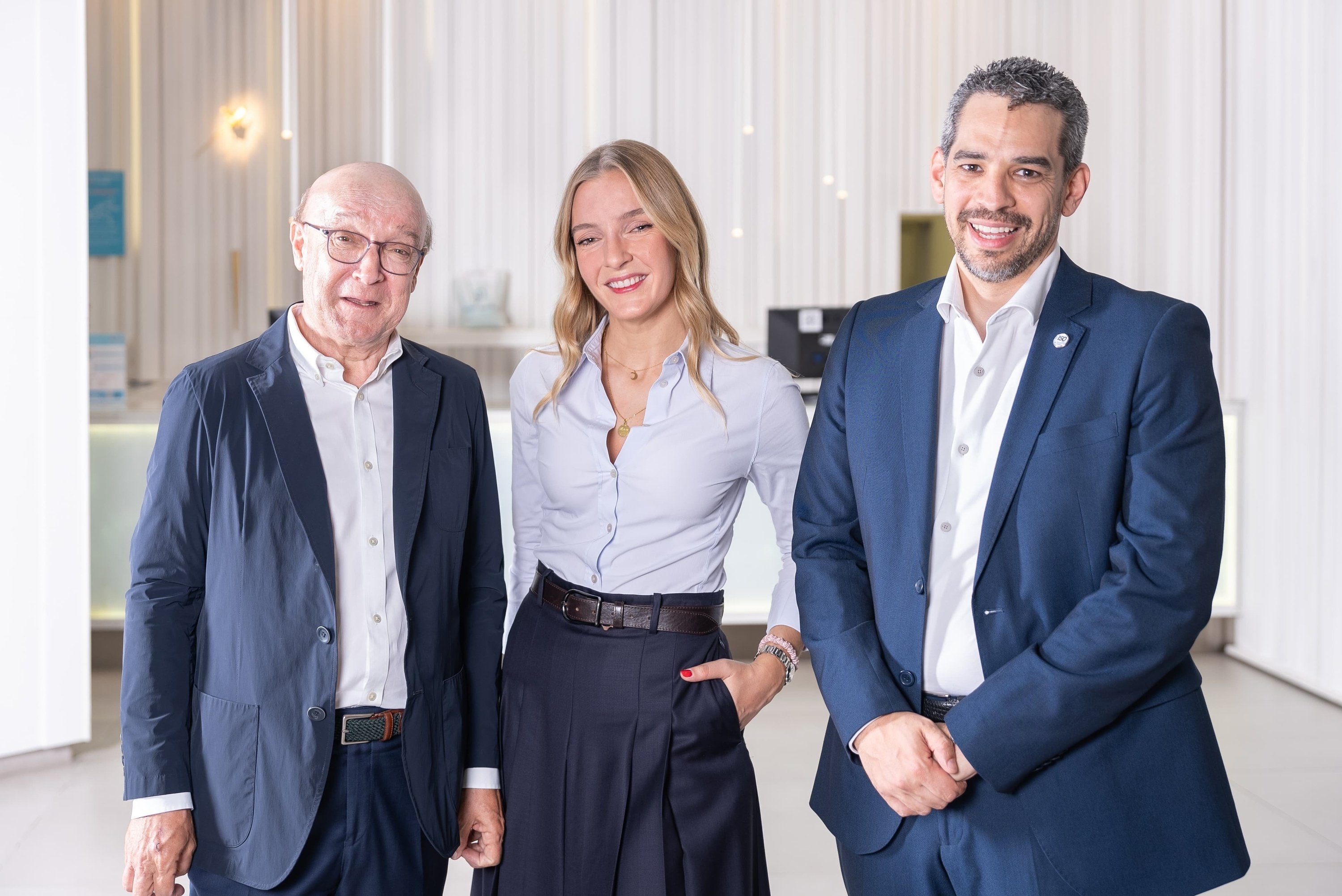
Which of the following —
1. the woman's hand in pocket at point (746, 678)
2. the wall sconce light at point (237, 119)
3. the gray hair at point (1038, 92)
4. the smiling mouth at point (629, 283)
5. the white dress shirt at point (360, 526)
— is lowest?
the woman's hand in pocket at point (746, 678)

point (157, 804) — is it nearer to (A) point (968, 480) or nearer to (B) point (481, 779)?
(B) point (481, 779)

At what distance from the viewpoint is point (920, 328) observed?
1.66 meters

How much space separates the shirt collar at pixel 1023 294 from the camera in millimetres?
1579

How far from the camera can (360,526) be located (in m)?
1.70

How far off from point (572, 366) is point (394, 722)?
0.77 m

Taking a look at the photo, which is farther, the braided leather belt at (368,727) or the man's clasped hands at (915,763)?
the braided leather belt at (368,727)

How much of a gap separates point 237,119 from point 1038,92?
6.78 m

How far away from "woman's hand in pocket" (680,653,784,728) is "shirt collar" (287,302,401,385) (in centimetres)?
74

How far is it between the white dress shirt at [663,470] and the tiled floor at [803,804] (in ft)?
5.72

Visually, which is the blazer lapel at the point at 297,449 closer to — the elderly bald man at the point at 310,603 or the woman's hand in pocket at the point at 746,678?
the elderly bald man at the point at 310,603

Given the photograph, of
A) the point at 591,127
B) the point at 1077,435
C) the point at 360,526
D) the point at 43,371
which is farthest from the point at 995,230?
the point at 591,127

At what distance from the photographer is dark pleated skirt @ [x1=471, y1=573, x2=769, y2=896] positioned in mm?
1880

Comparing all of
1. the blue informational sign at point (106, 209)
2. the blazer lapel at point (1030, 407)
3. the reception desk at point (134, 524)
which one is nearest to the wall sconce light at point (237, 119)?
the blue informational sign at point (106, 209)

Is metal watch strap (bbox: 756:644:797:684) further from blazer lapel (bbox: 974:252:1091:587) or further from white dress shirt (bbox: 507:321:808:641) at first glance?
blazer lapel (bbox: 974:252:1091:587)
